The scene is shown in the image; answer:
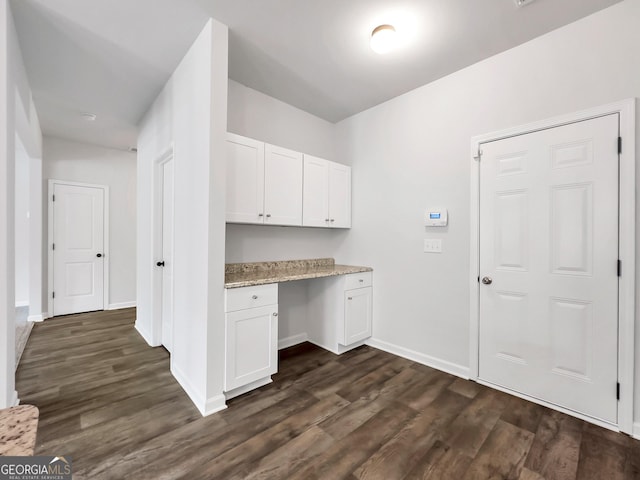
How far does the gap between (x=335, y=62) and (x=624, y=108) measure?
81.3 inches

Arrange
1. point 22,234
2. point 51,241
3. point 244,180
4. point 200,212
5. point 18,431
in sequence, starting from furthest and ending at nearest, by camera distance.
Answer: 1. point 22,234
2. point 51,241
3. point 244,180
4. point 200,212
5. point 18,431

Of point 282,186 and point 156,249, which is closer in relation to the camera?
point 282,186

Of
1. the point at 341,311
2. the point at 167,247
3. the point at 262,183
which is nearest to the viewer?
the point at 262,183

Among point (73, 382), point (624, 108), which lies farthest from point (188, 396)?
point (624, 108)

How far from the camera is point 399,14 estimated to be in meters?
1.98

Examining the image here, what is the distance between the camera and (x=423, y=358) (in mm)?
2850

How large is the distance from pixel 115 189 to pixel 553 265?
6.00m

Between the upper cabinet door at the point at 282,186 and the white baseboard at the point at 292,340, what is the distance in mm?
1344

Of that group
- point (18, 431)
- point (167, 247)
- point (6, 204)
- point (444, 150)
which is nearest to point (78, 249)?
point (167, 247)

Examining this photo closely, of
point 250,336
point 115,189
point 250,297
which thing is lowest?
point 250,336

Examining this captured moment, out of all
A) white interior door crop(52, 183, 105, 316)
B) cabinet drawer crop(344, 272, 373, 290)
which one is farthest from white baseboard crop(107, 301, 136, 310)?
cabinet drawer crop(344, 272, 373, 290)

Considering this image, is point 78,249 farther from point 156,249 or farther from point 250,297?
point 250,297

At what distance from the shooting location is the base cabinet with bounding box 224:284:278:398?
2157mm

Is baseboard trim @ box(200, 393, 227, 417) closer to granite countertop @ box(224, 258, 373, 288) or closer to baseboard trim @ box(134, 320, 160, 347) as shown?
granite countertop @ box(224, 258, 373, 288)
